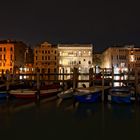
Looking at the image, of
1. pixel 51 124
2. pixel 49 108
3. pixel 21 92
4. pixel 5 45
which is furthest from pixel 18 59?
pixel 51 124

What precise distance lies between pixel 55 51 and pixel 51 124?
55261 millimetres

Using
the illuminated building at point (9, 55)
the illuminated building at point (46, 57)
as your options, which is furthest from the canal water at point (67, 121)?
the illuminated building at point (46, 57)

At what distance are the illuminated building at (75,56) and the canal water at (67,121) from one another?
1882 inches

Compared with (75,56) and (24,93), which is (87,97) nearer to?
(24,93)

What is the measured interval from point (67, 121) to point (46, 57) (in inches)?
2113

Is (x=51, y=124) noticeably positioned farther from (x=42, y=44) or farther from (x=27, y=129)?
(x=42, y=44)

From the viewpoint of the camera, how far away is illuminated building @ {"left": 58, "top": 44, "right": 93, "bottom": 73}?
69125mm

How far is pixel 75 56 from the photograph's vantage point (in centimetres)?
6925

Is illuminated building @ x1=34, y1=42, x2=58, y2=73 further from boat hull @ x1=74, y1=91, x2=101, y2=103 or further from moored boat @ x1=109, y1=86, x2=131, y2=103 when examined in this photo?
moored boat @ x1=109, y1=86, x2=131, y2=103

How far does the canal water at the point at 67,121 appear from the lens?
11.7 m

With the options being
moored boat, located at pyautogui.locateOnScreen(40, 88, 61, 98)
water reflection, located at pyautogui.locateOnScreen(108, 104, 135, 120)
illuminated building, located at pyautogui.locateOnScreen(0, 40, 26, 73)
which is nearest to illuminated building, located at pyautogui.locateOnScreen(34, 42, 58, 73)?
illuminated building, located at pyautogui.locateOnScreen(0, 40, 26, 73)

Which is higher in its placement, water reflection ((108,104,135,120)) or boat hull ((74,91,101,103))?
boat hull ((74,91,101,103))

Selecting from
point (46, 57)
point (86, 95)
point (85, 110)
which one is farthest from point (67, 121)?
point (46, 57)

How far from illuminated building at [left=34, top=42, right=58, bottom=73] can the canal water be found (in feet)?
151
